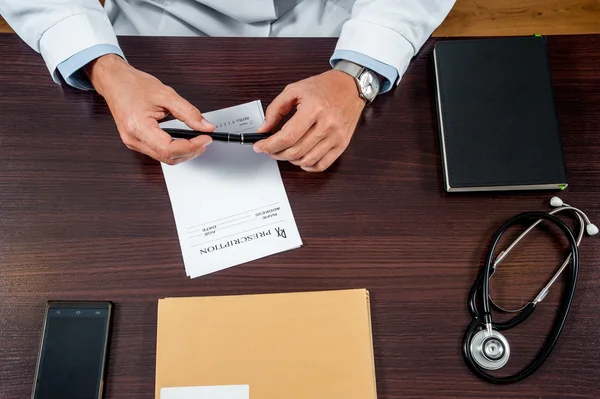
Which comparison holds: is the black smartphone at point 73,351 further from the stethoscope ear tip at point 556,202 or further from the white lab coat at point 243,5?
the stethoscope ear tip at point 556,202

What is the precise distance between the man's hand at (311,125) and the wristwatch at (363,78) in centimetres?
3

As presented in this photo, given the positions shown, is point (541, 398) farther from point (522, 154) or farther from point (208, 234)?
point (208, 234)

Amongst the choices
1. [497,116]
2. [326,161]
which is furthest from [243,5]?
[497,116]

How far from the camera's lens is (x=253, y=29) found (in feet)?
Result: 3.03

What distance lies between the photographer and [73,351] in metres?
0.62

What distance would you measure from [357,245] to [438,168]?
6.8 inches

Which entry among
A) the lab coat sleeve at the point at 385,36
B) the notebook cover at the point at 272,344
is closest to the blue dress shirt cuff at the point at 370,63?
the lab coat sleeve at the point at 385,36

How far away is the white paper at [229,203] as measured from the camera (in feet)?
2.21

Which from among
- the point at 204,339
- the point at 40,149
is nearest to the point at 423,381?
the point at 204,339

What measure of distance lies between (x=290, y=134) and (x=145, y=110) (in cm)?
21

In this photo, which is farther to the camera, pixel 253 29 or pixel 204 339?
pixel 253 29

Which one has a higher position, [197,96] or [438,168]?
[197,96]

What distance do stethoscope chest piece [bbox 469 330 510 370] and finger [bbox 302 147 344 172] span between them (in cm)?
31

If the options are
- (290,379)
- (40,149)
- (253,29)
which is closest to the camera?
(290,379)
